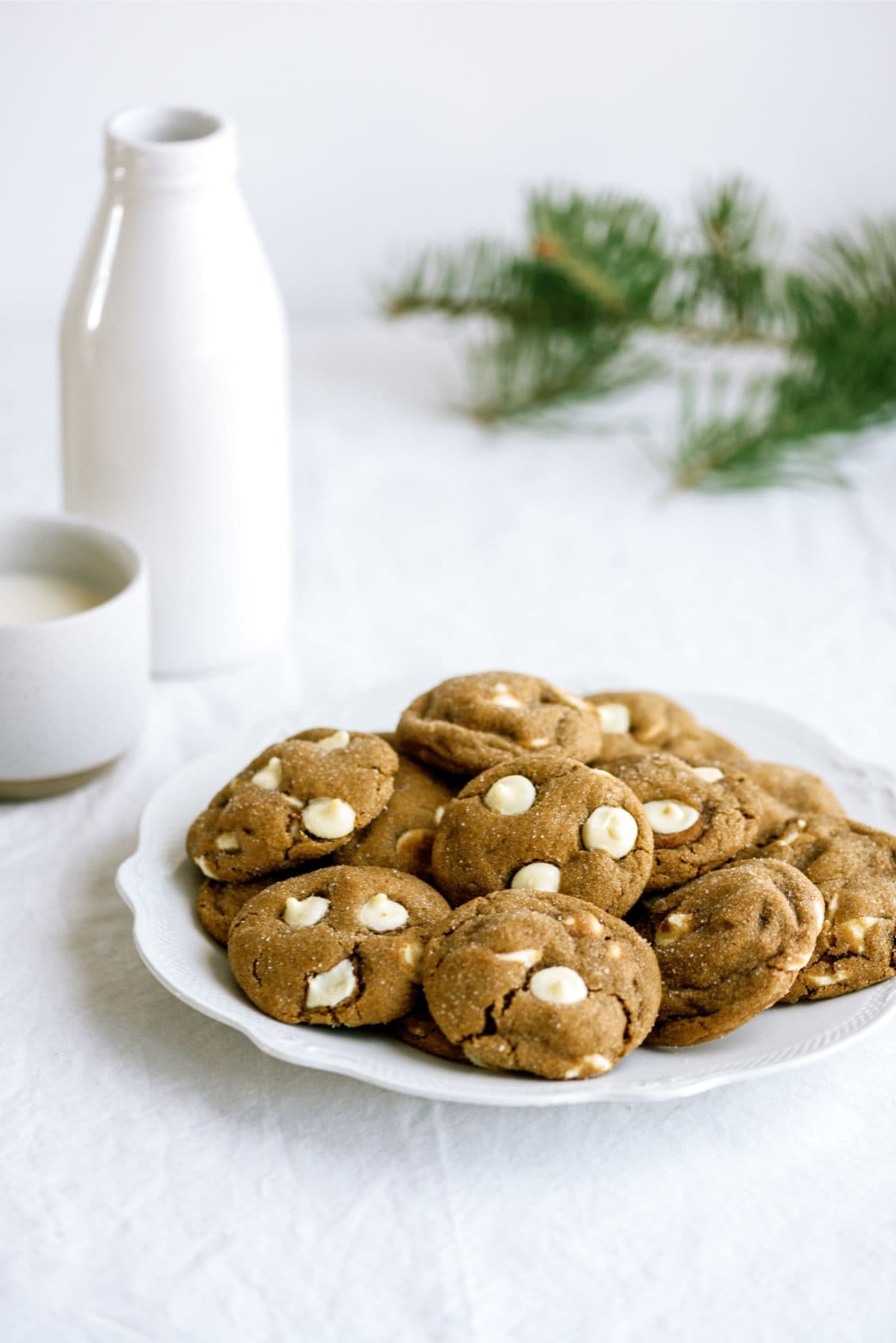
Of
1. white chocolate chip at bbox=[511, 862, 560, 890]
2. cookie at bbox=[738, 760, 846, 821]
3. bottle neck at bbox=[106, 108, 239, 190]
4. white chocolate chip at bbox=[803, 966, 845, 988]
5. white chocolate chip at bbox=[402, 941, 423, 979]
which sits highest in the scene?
bottle neck at bbox=[106, 108, 239, 190]

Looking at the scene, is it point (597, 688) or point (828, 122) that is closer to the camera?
point (597, 688)

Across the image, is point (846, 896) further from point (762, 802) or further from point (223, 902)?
point (223, 902)

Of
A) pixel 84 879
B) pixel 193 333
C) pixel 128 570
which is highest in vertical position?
pixel 193 333

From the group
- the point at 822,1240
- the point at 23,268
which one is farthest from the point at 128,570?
the point at 23,268

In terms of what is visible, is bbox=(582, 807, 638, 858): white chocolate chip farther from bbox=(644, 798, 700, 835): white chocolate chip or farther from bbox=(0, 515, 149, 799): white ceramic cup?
bbox=(0, 515, 149, 799): white ceramic cup

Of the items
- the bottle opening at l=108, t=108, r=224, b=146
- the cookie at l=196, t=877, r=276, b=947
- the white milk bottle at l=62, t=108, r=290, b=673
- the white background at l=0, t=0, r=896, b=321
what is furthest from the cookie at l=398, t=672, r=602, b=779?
the white background at l=0, t=0, r=896, b=321

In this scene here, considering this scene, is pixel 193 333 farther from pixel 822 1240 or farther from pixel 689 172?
pixel 689 172
